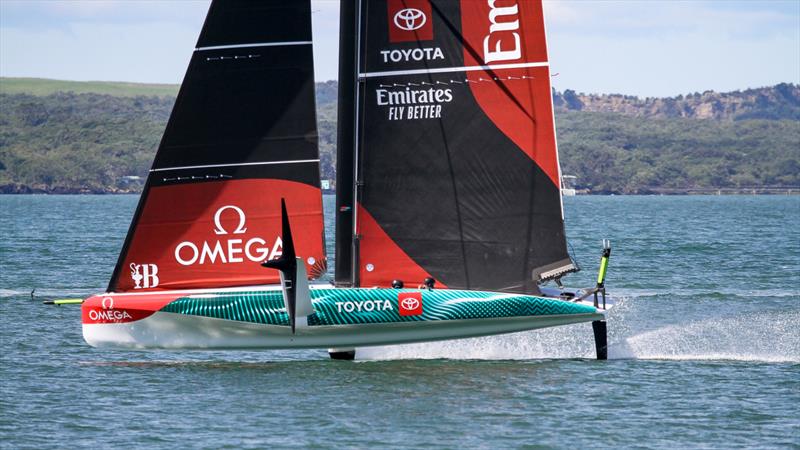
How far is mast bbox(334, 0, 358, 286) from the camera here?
23766mm

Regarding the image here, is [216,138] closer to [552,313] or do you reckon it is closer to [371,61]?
[371,61]

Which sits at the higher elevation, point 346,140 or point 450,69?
point 450,69

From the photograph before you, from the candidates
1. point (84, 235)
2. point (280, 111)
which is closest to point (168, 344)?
point (280, 111)

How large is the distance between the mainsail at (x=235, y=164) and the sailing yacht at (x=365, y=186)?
24 millimetres

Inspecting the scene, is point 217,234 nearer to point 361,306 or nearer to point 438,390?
point 361,306

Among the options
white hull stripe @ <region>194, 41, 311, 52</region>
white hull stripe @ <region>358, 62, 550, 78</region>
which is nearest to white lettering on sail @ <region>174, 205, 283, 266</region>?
white hull stripe @ <region>194, 41, 311, 52</region>

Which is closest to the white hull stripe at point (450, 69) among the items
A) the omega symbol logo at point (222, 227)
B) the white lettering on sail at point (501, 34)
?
the white lettering on sail at point (501, 34)

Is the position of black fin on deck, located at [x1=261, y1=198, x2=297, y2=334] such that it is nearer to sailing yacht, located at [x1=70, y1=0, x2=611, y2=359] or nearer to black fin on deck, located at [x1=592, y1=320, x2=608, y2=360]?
sailing yacht, located at [x1=70, y1=0, x2=611, y2=359]

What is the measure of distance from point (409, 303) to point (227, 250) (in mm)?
3304

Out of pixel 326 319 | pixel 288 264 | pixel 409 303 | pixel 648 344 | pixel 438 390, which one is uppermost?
pixel 288 264

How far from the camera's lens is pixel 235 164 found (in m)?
23.8

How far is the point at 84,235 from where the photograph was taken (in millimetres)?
78938

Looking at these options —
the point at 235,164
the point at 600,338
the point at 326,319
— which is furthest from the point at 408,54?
the point at 600,338

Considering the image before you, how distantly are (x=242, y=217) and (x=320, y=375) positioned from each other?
3049 millimetres
